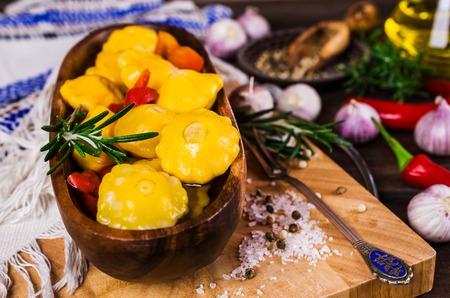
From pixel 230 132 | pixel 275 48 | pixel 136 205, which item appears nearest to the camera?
pixel 136 205

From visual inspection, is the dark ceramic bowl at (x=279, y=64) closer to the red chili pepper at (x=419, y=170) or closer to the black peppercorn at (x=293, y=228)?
the red chili pepper at (x=419, y=170)

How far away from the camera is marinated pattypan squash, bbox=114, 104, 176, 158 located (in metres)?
1.00

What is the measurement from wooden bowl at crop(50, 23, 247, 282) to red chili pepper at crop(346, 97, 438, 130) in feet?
2.22

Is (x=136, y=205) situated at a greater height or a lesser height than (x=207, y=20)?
greater

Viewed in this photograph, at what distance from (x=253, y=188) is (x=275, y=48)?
0.82 m

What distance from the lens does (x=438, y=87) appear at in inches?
64.1

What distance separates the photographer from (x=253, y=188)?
4.09 ft

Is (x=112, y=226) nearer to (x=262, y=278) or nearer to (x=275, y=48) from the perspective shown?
(x=262, y=278)

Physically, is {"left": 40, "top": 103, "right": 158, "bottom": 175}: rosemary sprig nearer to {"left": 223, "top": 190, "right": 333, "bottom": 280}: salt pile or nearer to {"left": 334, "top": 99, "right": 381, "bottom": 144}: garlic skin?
{"left": 223, "top": 190, "right": 333, "bottom": 280}: salt pile

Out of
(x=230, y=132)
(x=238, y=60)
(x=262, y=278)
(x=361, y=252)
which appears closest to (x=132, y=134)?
(x=230, y=132)

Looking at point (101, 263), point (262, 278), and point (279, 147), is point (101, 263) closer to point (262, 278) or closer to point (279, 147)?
point (262, 278)

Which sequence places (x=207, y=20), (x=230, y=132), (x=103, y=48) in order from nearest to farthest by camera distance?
(x=230, y=132), (x=103, y=48), (x=207, y=20)

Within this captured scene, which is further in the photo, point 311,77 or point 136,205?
point 311,77

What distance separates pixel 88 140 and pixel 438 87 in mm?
1058
